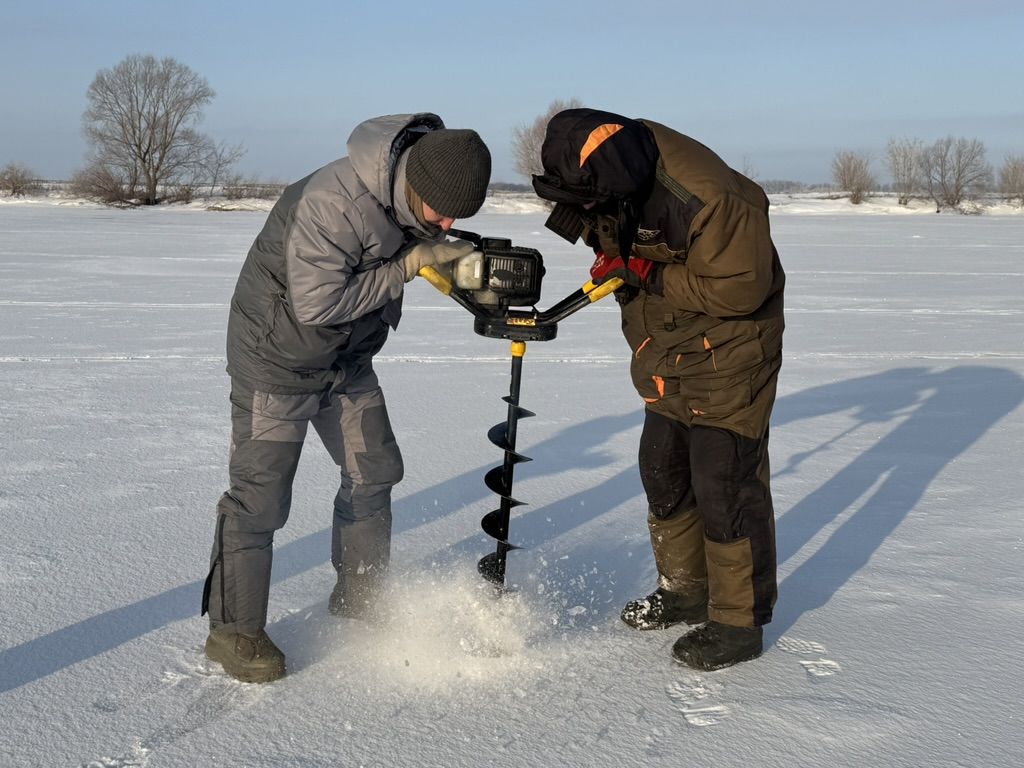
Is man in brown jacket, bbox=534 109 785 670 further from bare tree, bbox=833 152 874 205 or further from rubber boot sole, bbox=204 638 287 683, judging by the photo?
bare tree, bbox=833 152 874 205

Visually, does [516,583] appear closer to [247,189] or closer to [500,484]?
[500,484]

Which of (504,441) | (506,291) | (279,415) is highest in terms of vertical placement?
(506,291)

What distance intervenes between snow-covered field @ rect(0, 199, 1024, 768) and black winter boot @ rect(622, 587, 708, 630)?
3.3 inches

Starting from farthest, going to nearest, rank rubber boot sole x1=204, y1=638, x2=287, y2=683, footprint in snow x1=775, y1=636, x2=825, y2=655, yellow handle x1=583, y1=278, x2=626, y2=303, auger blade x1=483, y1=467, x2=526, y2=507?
auger blade x1=483, y1=467, x2=526, y2=507 < footprint in snow x1=775, y1=636, x2=825, y2=655 < yellow handle x1=583, y1=278, x2=626, y2=303 < rubber boot sole x1=204, y1=638, x2=287, y2=683

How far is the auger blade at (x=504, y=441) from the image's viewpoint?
334cm

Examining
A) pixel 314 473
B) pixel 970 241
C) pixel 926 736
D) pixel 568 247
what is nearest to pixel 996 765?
pixel 926 736

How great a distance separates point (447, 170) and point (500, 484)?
126 cm

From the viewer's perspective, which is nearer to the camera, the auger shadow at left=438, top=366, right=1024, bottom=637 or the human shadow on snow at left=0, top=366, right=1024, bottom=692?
the human shadow on snow at left=0, top=366, right=1024, bottom=692

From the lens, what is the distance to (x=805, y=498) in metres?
4.77

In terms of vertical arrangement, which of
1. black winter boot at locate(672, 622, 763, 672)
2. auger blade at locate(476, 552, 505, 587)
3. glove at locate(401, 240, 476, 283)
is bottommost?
black winter boot at locate(672, 622, 763, 672)

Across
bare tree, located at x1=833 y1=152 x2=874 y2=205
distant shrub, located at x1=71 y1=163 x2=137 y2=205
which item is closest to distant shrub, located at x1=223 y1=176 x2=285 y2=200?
distant shrub, located at x1=71 y1=163 x2=137 y2=205

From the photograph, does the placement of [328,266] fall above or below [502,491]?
above

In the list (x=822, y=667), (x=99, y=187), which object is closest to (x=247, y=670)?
(x=822, y=667)

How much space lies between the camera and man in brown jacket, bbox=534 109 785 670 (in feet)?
9.33
